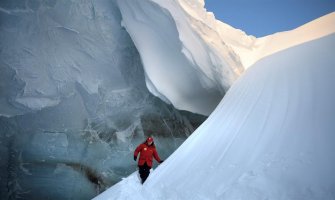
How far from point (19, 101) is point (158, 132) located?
4.12 m

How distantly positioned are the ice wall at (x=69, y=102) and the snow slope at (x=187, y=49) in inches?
33.6

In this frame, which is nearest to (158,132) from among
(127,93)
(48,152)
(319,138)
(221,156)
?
(127,93)

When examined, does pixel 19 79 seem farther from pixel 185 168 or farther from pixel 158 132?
pixel 185 168

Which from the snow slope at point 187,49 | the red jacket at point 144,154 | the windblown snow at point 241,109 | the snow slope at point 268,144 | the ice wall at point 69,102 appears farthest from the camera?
the ice wall at point 69,102

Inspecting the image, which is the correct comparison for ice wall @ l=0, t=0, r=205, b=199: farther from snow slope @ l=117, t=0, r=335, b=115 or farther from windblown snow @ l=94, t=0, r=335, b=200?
windblown snow @ l=94, t=0, r=335, b=200

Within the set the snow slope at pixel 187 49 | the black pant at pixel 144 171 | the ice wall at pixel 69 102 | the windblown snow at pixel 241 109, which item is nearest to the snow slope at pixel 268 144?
the windblown snow at pixel 241 109

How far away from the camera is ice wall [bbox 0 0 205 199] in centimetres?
723

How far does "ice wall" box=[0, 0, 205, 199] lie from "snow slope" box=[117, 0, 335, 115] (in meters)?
0.85

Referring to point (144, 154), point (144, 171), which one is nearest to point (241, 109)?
point (144, 154)

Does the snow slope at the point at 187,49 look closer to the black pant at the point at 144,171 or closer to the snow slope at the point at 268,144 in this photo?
the snow slope at the point at 268,144

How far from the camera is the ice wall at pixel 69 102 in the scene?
285 inches

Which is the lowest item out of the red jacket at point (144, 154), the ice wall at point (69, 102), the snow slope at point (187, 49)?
the ice wall at point (69, 102)

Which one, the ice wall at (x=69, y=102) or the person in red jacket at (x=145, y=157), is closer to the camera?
the person in red jacket at (x=145, y=157)

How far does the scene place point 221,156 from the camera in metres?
3.86
